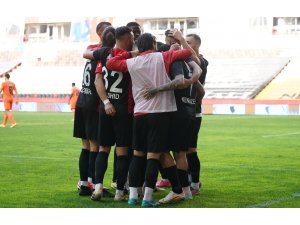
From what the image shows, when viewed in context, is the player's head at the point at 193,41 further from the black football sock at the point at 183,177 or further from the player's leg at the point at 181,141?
the black football sock at the point at 183,177

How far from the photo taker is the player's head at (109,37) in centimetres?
748

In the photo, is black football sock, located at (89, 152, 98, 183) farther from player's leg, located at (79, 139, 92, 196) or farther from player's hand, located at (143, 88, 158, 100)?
player's hand, located at (143, 88, 158, 100)

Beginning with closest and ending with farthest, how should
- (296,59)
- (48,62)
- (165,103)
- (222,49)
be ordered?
(165,103) → (296,59) → (222,49) → (48,62)

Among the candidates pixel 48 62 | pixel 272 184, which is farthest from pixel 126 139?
pixel 48 62

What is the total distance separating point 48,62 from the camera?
55781 mm

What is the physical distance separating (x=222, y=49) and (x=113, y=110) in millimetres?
43595

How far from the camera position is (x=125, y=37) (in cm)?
708

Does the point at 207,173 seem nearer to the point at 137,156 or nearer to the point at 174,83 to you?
the point at 137,156

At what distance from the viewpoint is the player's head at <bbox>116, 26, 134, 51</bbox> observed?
7.05m

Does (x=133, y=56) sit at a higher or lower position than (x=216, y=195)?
higher

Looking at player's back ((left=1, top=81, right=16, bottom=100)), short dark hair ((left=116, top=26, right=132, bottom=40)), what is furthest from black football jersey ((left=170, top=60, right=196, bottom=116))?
player's back ((left=1, top=81, right=16, bottom=100))

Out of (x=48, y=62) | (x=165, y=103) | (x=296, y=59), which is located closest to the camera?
(x=165, y=103)

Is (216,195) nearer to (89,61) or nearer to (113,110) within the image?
(113,110)

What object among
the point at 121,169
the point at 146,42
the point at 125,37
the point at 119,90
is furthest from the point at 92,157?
the point at 146,42
